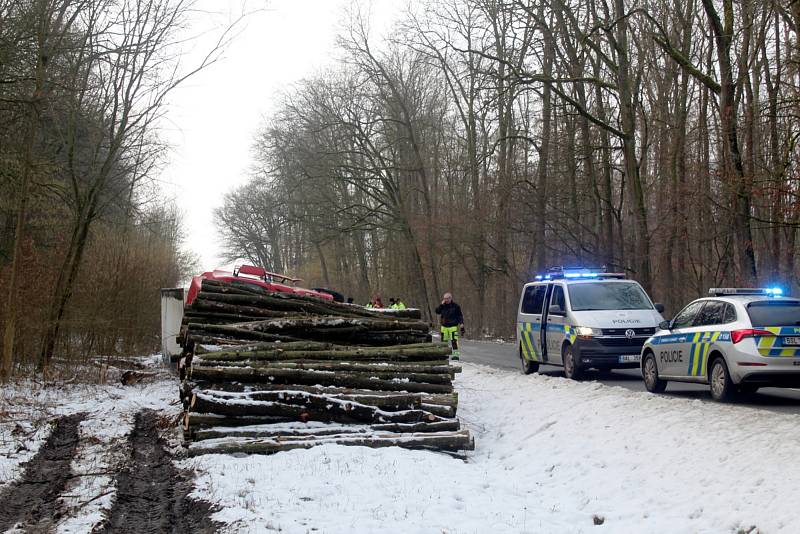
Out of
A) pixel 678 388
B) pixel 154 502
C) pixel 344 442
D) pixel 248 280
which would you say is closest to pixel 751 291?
pixel 678 388

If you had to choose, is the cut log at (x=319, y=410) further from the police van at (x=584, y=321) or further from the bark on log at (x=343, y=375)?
the police van at (x=584, y=321)

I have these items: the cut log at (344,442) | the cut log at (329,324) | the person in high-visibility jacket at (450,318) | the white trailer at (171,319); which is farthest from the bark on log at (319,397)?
the white trailer at (171,319)

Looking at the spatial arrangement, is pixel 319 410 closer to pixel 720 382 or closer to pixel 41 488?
pixel 41 488

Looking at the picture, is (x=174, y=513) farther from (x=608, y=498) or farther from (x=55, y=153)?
(x=55, y=153)

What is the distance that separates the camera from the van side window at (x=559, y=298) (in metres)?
16.9

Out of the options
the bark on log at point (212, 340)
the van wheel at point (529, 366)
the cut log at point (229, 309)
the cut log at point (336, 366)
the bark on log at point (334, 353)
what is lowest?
the van wheel at point (529, 366)

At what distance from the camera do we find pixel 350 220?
50.7 meters

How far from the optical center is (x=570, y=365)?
53.8 ft

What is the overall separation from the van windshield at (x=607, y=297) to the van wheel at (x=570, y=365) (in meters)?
0.87

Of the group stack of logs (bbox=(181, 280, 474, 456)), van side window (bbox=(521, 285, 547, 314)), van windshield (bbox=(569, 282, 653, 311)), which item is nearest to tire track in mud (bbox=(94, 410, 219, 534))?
stack of logs (bbox=(181, 280, 474, 456))

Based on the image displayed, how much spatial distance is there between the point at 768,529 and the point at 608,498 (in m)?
1.98

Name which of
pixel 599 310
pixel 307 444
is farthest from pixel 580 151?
pixel 307 444

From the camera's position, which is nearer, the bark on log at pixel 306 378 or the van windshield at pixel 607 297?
the bark on log at pixel 306 378

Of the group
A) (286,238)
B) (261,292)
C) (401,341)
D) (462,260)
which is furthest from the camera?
(286,238)
